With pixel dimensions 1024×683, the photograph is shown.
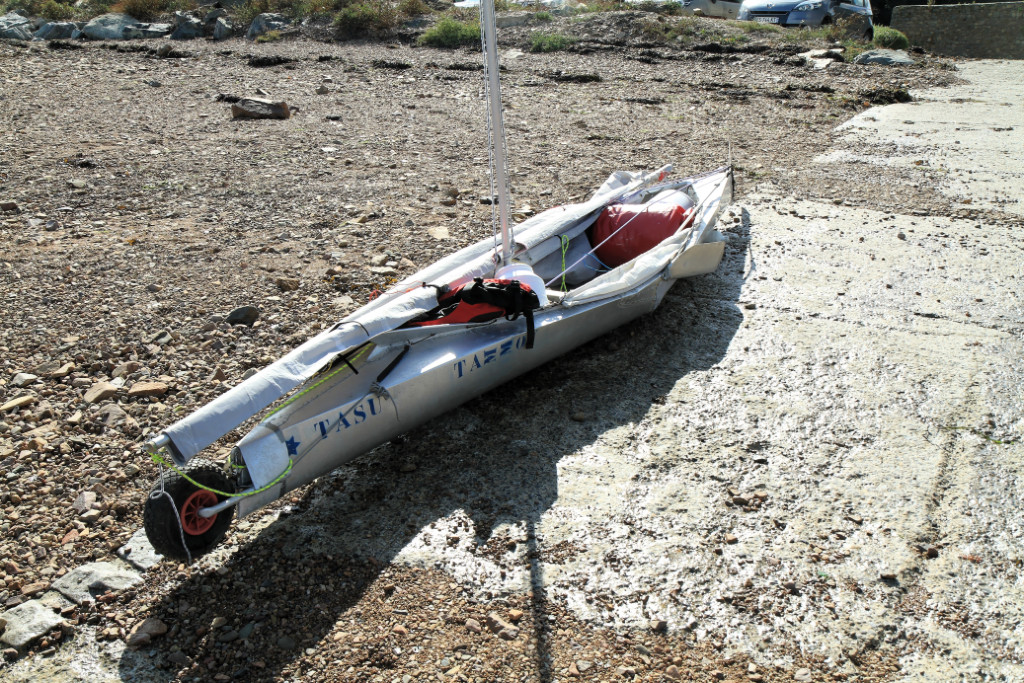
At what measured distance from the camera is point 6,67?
14188 millimetres

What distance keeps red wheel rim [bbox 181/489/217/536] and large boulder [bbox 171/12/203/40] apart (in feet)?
60.9

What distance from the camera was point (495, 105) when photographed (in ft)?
14.6

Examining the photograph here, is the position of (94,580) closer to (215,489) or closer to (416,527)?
(215,489)

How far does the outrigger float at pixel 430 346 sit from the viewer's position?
3.35m

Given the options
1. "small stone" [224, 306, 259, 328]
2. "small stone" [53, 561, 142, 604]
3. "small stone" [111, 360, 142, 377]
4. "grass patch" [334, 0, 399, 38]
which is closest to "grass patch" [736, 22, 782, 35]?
"grass patch" [334, 0, 399, 38]

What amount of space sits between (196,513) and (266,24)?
18742mm

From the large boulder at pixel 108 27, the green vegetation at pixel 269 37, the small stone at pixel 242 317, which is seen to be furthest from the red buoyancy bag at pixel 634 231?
the large boulder at pixel 108 27

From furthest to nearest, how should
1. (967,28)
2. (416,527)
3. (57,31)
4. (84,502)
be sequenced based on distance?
(967,28) < (57,31) < (84,502) < (416,527)

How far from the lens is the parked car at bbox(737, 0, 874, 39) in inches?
709

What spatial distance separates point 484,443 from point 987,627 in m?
2.60

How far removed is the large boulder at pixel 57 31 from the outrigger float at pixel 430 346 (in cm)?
1752

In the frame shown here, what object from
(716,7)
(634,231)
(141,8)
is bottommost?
(634,231)

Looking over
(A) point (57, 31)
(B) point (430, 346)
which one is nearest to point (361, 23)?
(A) point (57, 31)

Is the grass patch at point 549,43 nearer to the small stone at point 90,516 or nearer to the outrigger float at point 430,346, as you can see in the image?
the outrigger float at point 430,346
